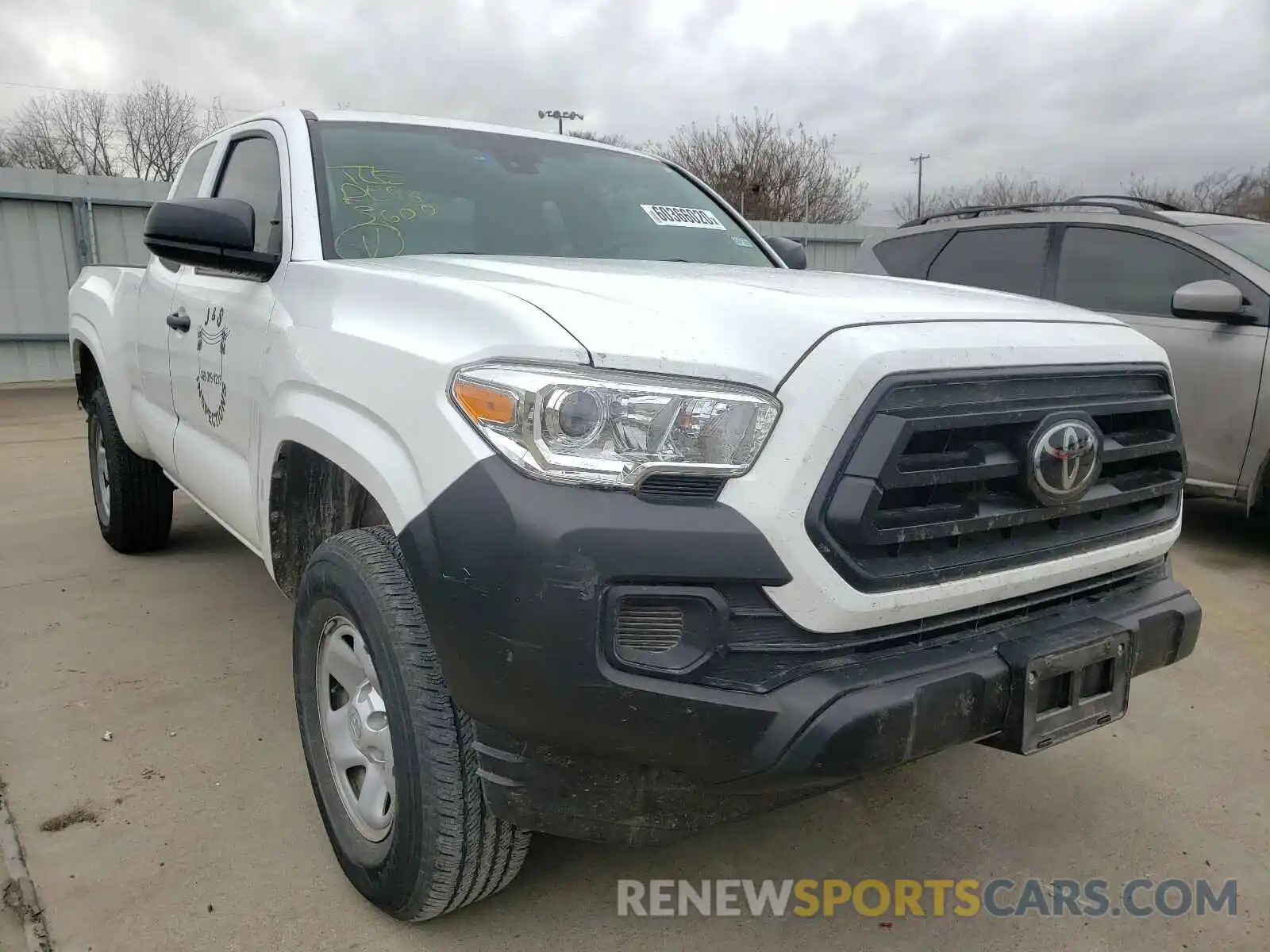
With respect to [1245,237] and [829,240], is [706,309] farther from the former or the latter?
[829,240]

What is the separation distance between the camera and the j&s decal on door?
2781 millimetres

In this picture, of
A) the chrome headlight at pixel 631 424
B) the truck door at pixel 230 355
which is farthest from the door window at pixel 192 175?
the chrome headlight at pixel 631 424

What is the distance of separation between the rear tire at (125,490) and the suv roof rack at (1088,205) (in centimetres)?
473

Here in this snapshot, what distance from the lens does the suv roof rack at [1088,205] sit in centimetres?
503

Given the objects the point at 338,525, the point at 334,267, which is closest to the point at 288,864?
the point at 338,525

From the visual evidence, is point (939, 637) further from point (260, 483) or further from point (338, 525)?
point (260, 483)

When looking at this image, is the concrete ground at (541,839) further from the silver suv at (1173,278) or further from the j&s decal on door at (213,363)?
the silver suv at (1173,278)

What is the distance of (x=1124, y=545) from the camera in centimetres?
203

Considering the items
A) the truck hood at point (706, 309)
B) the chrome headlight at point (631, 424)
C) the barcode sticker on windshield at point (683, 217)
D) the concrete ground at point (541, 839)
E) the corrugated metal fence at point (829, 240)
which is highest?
the corrugated metal fence at point (829, 240)

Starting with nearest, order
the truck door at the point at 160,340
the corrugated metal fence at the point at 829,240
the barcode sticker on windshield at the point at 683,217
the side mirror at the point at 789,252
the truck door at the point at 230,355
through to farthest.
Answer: the truck door at the point at 230,355, the barcode sticker on windshield at the point at 683,217, the truck door at the point at 160,340, the side mirror at the point at 789,252, the corrugated metal fence at the point at 829,240

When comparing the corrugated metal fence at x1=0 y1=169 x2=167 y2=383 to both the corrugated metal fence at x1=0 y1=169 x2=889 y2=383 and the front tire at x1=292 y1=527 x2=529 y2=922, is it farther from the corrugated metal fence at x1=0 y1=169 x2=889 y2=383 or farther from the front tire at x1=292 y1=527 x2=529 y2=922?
the front tire at x1=292 y1=527 x2=529 y2=922

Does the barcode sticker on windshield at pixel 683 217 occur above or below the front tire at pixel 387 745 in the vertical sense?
above

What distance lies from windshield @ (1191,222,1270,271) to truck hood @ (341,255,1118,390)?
3.13 metres

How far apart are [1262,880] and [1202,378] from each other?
2.99 m
